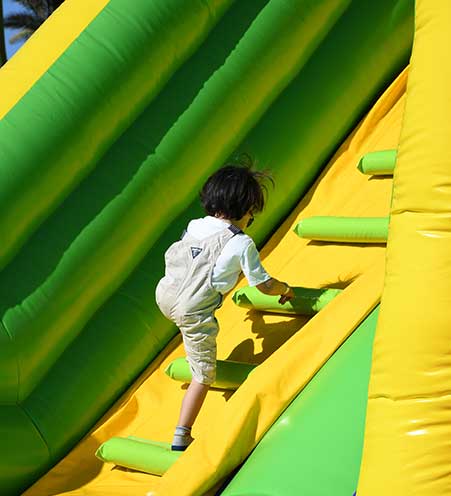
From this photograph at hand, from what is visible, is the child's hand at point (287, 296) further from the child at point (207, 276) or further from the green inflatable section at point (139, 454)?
the green inflatable section at point (139, 454)

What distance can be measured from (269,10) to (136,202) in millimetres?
873

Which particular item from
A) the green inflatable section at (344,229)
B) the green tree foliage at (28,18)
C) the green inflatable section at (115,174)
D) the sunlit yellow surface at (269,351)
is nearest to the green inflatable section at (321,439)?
the sunlit yellow surface at (269,351)

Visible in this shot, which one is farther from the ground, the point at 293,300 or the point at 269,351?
the point at 293,300

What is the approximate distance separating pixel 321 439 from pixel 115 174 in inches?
49.9

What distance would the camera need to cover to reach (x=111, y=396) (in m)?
3.04

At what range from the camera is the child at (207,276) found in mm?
2678

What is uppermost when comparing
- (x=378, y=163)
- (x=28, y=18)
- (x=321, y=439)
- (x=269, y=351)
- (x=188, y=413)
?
(x=28, y=18)

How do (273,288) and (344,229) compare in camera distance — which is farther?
(344,229)

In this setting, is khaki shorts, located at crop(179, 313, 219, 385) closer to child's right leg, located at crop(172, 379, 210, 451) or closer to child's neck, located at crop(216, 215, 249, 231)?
child's right leg, located at crop(172, 379, 210, 451)

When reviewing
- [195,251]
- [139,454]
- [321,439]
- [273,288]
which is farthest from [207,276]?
[321,439]

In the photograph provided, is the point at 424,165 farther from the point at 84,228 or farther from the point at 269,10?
the point at 269,10

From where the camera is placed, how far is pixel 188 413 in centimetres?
265

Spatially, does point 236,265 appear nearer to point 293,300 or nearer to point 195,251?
point 195,251

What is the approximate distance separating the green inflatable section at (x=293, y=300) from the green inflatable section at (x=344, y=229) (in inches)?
11.1
